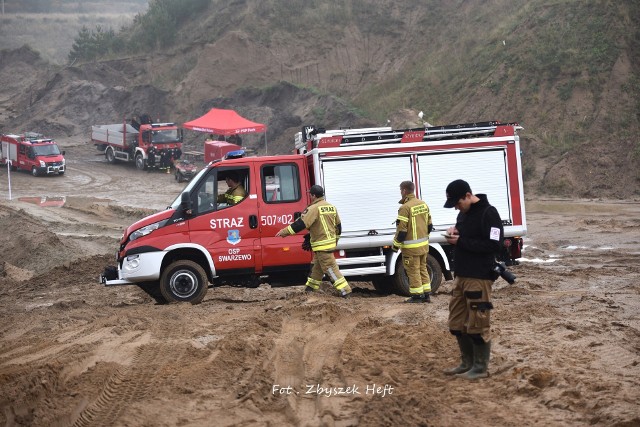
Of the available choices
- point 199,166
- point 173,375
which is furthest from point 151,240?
point 199,166

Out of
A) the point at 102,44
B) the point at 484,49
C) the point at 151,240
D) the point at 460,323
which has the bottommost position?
the point at 460,323

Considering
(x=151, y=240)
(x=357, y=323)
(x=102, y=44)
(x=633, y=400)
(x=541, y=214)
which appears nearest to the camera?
(x=633, y=400)

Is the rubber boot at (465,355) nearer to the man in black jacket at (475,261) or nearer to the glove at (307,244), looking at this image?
the man in black jacket at (475,261)

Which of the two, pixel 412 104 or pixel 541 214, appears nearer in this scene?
pixel 541 214

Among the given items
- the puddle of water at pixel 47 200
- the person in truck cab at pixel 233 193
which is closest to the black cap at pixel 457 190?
the person in truck cab at pixel 233 193

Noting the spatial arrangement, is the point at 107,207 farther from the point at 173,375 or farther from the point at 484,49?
the point at 173,375

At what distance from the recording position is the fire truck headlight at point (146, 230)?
12.8 meters

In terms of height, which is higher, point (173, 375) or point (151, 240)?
point (151, 240)

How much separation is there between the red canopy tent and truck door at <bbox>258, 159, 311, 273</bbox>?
85.3ft

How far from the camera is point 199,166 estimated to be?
1647 inches

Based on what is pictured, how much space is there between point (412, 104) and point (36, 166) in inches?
722

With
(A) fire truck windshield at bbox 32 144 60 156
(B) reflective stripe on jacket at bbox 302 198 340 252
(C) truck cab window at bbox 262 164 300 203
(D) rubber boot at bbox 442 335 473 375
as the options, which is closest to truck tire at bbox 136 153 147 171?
(A) fire truck windshield at bbox 32 144 60 156

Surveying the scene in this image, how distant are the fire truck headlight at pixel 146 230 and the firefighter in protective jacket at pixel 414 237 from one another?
360 cm

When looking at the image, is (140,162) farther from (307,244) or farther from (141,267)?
(307,244)
